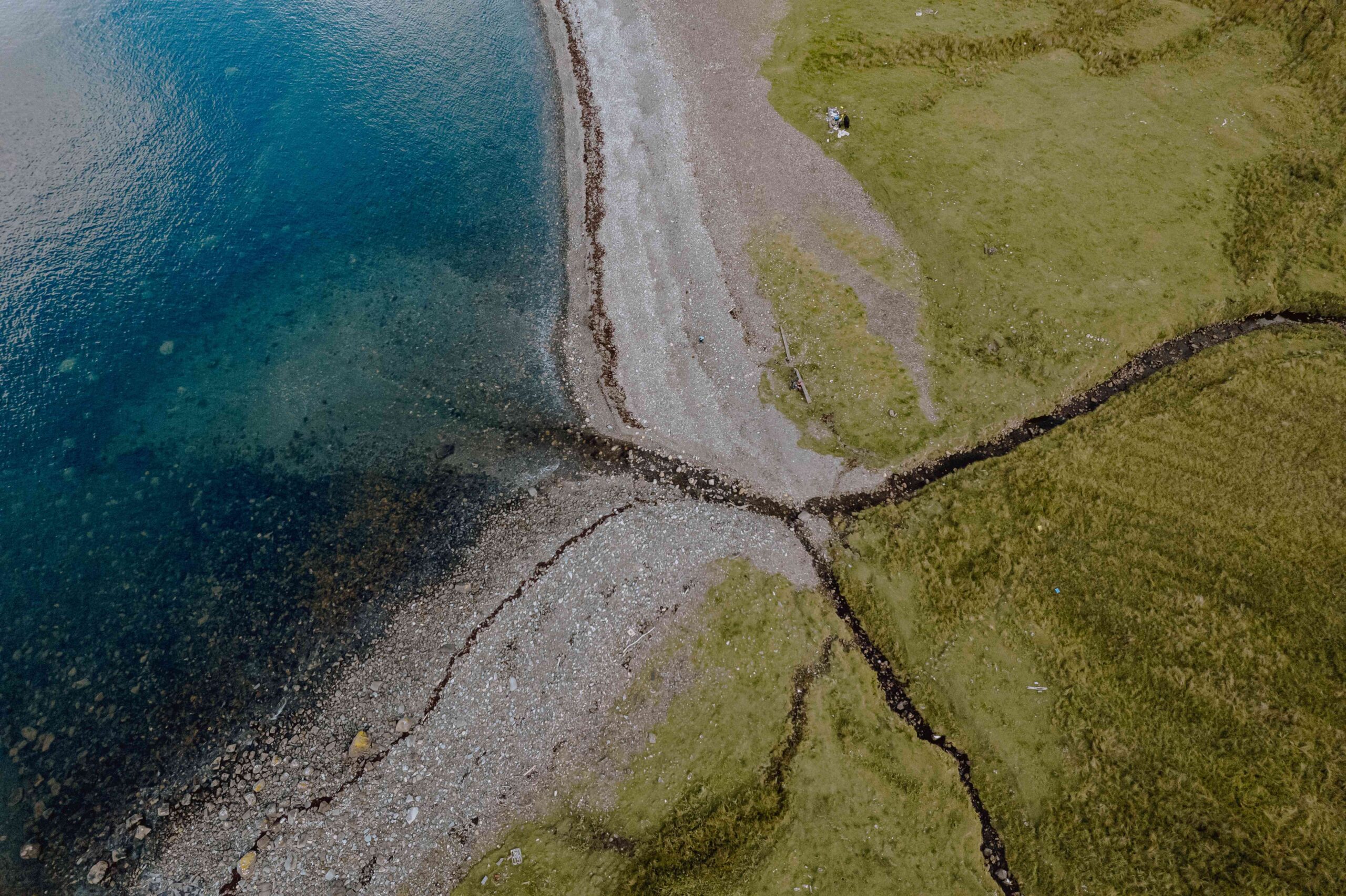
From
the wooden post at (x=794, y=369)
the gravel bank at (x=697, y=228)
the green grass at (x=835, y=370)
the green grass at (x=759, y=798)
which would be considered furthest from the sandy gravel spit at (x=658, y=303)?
the green grass at (x=759, y=798)

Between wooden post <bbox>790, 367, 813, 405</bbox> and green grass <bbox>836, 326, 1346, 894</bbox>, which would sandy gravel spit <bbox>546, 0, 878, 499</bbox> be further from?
green grass <bbox>836, 326, 1346, 894</bbox>

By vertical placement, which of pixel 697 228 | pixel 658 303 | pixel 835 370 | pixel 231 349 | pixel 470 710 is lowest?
pixel 470 710

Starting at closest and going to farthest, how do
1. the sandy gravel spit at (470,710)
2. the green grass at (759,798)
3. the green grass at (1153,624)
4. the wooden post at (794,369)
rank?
the green grass at (1153,624) → the green grass at (759,798) → the sandy gravel spit at (470,710) → the wooden post at (794,369)

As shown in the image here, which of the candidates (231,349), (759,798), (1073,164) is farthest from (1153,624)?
(231,349)

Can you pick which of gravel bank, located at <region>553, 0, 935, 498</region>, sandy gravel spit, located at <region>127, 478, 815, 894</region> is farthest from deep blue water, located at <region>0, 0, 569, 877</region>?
gravel bank, located at <region>553, 0, 935, 498</region>

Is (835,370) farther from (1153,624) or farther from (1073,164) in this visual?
(1073,164)

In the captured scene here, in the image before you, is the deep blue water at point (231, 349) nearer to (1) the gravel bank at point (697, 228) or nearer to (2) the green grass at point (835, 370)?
(1) the gravel bank at point (697, 228)
